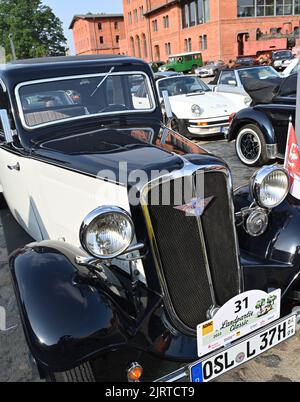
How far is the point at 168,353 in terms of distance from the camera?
1.97 metres

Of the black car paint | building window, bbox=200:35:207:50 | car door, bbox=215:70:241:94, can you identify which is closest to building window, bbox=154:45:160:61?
building window, bbox=200:35:207:50

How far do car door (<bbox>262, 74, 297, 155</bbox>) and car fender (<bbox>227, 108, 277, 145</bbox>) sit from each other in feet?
0.26

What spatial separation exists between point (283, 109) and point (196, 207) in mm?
4930

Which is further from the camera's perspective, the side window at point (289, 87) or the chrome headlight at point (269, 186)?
the side window at point (289, 87)

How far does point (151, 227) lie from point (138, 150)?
0.65m

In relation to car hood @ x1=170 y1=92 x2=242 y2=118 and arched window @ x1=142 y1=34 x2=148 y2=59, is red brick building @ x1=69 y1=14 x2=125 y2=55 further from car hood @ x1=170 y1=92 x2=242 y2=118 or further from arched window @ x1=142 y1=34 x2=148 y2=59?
car hood @ x1=170 y1=92 x2=242 y2=118

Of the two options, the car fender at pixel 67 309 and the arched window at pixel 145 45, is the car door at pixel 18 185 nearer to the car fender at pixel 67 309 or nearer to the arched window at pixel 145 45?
the car fender at pixel 67 309

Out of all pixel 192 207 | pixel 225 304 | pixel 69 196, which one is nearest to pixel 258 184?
Result: pixel 192 207

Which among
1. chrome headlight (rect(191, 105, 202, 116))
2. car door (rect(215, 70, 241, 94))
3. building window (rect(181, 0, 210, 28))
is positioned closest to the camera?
chrome headlight (rect(191, 105, 202, 116))

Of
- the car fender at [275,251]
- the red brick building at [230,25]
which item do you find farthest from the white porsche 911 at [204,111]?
the red brick building at [230,25]

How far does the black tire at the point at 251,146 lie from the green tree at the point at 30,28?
49326 mm

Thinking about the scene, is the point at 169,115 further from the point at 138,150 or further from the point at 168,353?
the point at 168,353

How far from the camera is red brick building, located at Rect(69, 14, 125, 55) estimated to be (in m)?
65.6

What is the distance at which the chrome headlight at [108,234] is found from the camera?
1857 millimetres
